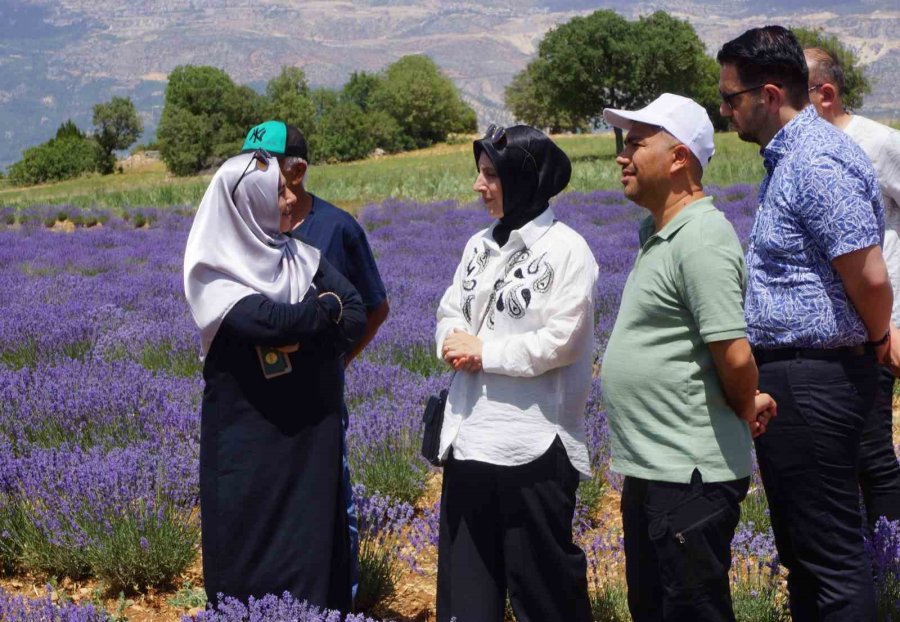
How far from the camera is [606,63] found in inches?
2324

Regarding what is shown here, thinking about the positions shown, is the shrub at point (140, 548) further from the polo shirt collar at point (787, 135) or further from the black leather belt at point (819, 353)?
the polo shirt collar at point (787, 135)

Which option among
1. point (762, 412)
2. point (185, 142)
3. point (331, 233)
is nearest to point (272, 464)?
point (331, 233)

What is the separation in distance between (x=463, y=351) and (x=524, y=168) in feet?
1.76

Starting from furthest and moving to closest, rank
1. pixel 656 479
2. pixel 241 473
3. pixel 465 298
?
pixel 465 298, pixel 241 473, pixel 656 479

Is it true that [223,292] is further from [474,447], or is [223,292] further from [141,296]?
[141,296]

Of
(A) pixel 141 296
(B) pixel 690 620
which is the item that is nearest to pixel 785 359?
(B) pixel 690 620

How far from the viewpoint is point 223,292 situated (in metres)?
2.50

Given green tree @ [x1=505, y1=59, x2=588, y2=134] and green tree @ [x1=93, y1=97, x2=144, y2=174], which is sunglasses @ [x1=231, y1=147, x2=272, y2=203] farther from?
green tree @ [x1=93, y1=97, x2=144, y2=174]

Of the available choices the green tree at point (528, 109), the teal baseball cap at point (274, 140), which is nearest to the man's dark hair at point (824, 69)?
the teal baseball cap at point (274, 140)

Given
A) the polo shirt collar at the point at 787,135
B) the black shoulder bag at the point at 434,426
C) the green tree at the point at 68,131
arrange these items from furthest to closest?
the green tree at the point at 68,131 → the black shoulder bag at the point at 434,426 → the polo shirt collar at the point at 787,135

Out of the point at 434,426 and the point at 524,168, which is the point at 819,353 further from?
the point at 434,426

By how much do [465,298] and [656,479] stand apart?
29.9 inches

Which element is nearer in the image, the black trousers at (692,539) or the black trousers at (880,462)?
the black trousers at (692,539)

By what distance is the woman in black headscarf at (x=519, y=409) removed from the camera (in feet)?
8.70
